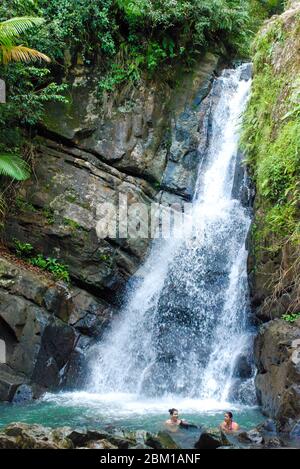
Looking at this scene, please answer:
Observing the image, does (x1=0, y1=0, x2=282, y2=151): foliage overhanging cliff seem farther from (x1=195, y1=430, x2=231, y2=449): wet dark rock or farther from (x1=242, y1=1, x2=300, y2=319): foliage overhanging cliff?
(x1=195, y1=430, x2=231, y2=449): wet dark rock

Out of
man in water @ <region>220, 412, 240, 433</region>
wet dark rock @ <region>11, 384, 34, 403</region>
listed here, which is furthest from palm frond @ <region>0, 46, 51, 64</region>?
Answer: man in water @ <region>220, 412, 240, 433</region>

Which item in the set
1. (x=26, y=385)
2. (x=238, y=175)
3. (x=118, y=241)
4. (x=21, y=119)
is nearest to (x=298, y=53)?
(x=238, y=175)

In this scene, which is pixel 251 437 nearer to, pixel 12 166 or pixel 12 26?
pixel 12 166

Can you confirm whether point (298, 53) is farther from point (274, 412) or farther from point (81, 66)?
point (274, 412)

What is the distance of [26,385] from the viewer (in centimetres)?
962

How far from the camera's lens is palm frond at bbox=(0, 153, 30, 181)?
10.7m

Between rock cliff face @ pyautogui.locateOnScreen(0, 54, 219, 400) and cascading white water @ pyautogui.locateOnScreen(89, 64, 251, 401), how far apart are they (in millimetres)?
477

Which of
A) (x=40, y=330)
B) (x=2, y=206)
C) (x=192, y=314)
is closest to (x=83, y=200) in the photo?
(x=2, y=206)

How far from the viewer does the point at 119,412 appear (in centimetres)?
880

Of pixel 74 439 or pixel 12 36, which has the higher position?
pixel 12 36

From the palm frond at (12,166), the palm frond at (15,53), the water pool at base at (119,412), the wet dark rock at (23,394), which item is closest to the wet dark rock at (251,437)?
the water pool at base at (119,412)

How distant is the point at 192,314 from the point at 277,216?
329 cm

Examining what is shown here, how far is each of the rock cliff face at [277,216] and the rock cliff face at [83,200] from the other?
2.76 meters

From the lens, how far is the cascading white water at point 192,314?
34.5ft
